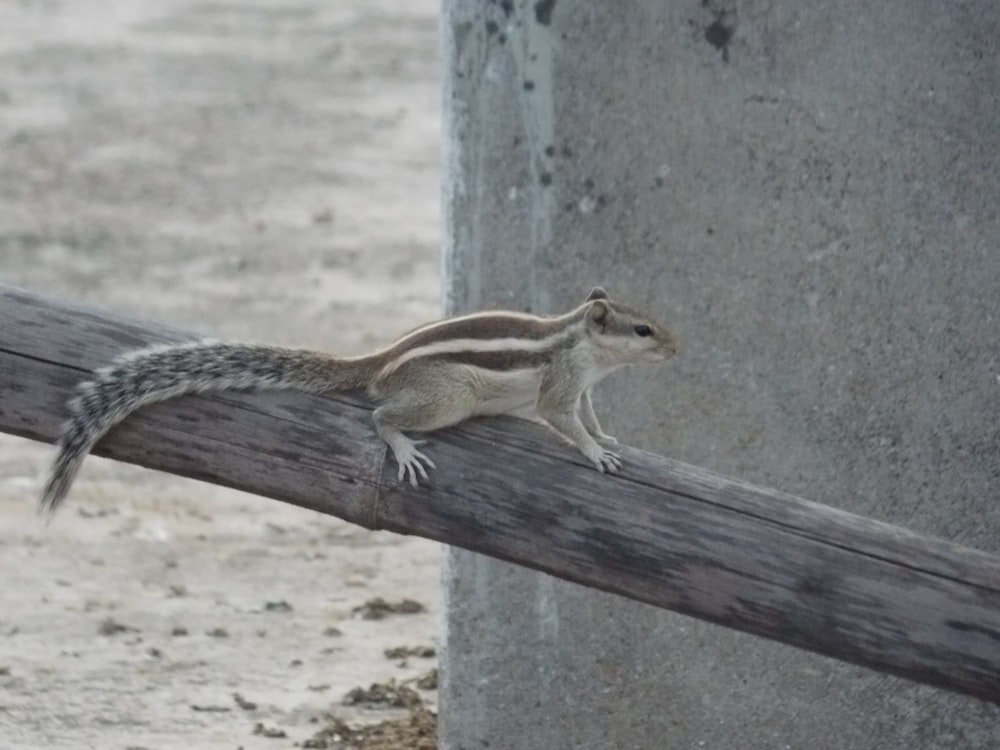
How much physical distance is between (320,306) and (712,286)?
4146mm

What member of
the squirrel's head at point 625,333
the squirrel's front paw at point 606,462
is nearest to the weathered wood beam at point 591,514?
the squirrel's front paw at point 606,462

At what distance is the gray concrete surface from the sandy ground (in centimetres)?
75

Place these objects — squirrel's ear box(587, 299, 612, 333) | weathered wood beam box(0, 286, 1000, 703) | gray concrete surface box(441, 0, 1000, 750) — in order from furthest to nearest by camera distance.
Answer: gray concrete surface box(441, 0, 1000, 750), squirrel's ear box(587, 299, 612, 333), weathered wood beam box(0, 286, 1000, 703)

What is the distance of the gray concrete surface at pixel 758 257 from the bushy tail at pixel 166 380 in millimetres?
836

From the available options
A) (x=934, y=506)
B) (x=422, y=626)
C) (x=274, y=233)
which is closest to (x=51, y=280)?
(x=274, y=233)

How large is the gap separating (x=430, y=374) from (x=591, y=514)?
39 cm

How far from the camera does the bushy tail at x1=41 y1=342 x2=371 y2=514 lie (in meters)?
3.03

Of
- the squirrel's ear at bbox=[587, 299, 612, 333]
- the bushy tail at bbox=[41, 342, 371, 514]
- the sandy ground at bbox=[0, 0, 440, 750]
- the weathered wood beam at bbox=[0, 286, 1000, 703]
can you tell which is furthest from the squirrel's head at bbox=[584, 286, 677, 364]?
the sandy ground at bbox=[0, 0, 440, 750]

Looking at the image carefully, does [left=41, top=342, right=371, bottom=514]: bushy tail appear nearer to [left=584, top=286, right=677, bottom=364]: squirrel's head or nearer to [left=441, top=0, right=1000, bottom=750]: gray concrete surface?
[left=584, top=286, right=677, bottom=364]: squirrel's head

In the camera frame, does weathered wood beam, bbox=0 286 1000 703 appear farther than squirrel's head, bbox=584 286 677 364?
No

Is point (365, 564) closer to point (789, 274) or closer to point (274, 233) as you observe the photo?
point (789, 274)

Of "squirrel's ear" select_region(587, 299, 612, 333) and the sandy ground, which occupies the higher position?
"squirrel's ear" select_region(587, 299, 612, 333)

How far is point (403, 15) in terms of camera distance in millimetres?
13055

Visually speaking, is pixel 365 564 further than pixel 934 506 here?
Yes
